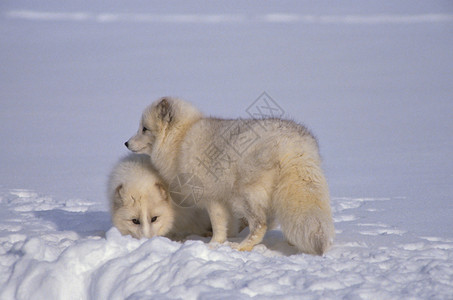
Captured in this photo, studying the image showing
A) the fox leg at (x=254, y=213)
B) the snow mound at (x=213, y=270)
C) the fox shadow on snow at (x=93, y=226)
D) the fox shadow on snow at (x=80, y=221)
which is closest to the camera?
the snow mound at (x=213, y=270)


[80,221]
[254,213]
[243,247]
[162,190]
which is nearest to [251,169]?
[254,213]

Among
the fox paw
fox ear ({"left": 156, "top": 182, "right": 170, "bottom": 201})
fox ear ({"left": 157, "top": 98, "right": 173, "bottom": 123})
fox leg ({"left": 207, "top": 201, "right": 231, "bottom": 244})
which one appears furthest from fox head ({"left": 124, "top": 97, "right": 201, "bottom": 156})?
Result: the fox paw

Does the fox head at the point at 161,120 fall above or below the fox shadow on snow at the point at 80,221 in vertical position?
above

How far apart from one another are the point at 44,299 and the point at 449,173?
19.8ft

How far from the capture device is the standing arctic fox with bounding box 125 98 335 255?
4.02 meters

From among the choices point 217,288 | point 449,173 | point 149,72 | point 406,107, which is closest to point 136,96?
point 149,72

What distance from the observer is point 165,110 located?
Answer: 5012mm

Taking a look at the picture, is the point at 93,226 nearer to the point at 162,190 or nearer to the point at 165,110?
the point at 162,190

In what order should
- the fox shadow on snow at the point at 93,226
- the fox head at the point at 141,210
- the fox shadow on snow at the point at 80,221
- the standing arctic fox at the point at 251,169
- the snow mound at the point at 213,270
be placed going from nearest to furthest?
the snow mound at the point at 213,270 → the standing arctic fox at the point at 251,169 → the fox shadow on snow at the point at 93,226 → the fox head at the point at 141,210 → the fox shadow on snow at the point at 80,221

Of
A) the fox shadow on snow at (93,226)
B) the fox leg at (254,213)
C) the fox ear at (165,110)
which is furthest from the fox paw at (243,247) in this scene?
the fox ear at (165,110)

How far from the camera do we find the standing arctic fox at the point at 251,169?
4.02 meters

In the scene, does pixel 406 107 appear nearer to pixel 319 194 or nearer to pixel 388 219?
pixel 388 219

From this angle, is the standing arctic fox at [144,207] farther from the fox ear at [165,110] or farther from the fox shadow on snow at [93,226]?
the fox ear at [165,110]

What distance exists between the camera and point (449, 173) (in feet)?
25.4
